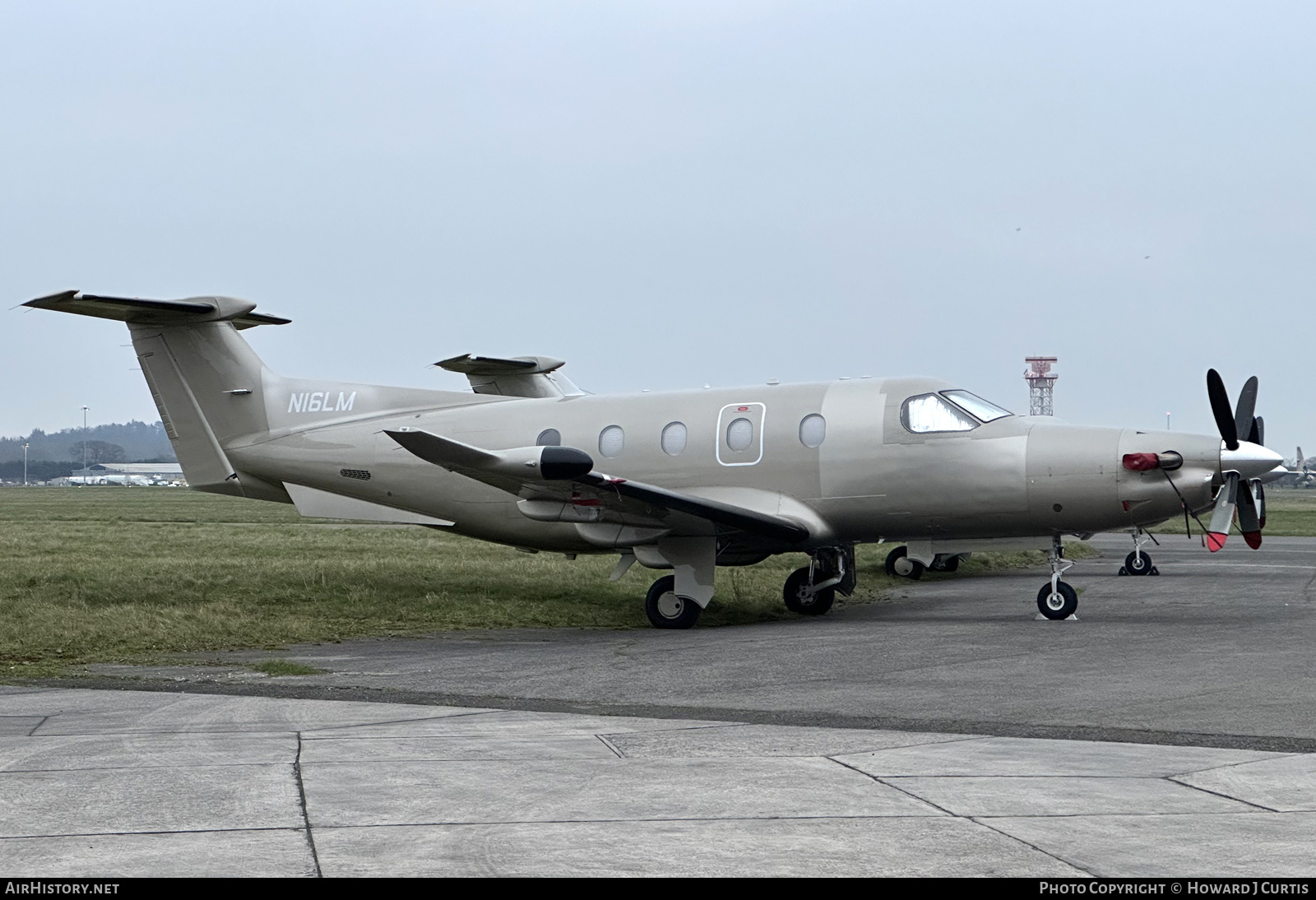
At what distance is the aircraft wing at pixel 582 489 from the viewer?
15266 millimetres

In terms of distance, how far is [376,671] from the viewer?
12742 millimetres

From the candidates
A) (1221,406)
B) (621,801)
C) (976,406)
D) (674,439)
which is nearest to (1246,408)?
(1221,406)

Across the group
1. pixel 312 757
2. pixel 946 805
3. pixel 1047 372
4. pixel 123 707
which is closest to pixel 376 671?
pixel 123 707

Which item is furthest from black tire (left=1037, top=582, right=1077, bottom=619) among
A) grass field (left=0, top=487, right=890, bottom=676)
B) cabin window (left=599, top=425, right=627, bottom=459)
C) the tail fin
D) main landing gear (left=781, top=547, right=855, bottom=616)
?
the tail fin

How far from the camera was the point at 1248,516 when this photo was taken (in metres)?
17.1

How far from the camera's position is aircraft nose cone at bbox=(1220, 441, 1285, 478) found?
16250 mm

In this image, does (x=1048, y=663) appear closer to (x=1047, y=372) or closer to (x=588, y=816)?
(x=588, y=816)

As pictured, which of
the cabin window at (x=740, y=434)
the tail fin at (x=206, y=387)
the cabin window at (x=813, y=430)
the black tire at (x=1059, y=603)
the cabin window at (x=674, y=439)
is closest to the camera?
the black tire at (x=1059, y=603)

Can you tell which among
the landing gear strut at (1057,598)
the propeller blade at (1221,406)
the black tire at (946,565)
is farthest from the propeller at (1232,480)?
the black tire at (946,565)

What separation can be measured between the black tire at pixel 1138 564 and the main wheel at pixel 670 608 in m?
13.5

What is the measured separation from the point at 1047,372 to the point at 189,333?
122m

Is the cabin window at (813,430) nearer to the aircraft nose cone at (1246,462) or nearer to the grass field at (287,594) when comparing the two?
the grass field at (287,594)

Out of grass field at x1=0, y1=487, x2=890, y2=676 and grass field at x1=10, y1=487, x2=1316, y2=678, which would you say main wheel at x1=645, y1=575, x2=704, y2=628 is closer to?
grass field at x1=0, y1=487, x2=890, y2=676

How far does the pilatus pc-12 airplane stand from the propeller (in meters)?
0.03
